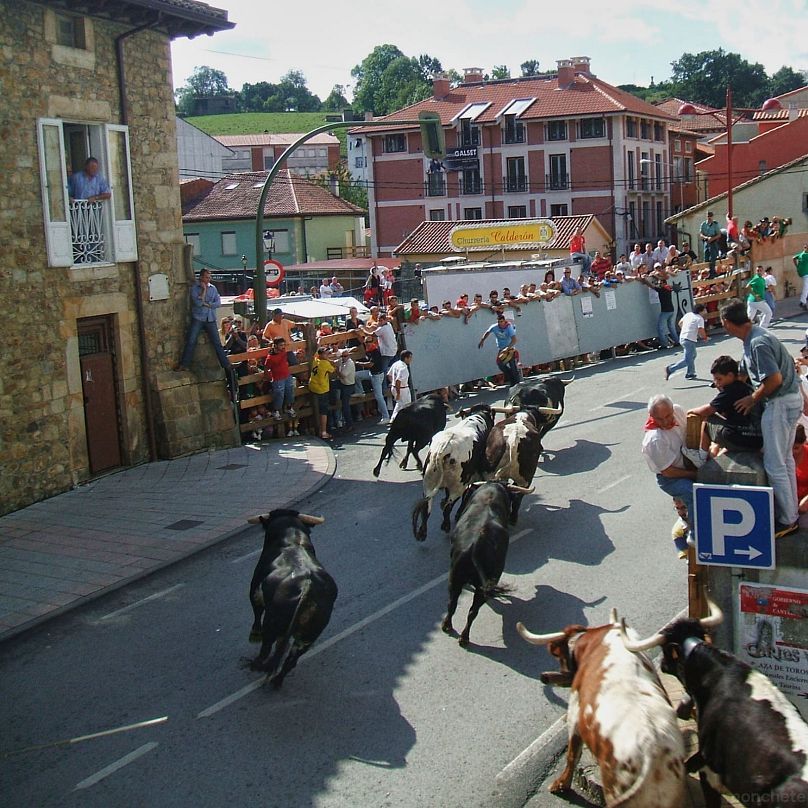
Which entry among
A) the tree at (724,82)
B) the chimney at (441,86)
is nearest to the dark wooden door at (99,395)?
the chimney at (441,86)

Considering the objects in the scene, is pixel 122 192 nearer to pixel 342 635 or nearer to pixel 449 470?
pixel 449 470

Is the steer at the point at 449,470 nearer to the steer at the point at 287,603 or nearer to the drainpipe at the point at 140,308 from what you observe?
the steer at the point at 287,603

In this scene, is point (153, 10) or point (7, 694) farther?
point (153, 10)

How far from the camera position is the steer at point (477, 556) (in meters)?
9.23

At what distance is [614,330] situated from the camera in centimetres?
2559

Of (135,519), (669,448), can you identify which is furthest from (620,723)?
(135,519)

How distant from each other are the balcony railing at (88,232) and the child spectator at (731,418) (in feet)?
37.1

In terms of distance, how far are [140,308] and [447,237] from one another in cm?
3477

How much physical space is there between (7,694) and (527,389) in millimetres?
8666

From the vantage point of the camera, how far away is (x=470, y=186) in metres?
64.3

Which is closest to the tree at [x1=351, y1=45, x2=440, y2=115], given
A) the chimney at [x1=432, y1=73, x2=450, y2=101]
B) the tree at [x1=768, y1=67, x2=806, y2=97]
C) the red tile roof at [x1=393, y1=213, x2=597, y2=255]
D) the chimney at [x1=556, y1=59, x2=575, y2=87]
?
the tree at [x1=768, y1=67, x2=806, y2=97]

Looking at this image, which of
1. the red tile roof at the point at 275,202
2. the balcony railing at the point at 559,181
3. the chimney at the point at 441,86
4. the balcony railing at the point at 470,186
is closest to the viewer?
the red tile roof at the point at 275,202

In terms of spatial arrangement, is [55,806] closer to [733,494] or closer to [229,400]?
[733,494]

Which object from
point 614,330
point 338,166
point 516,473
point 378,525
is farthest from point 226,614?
point 338,166
